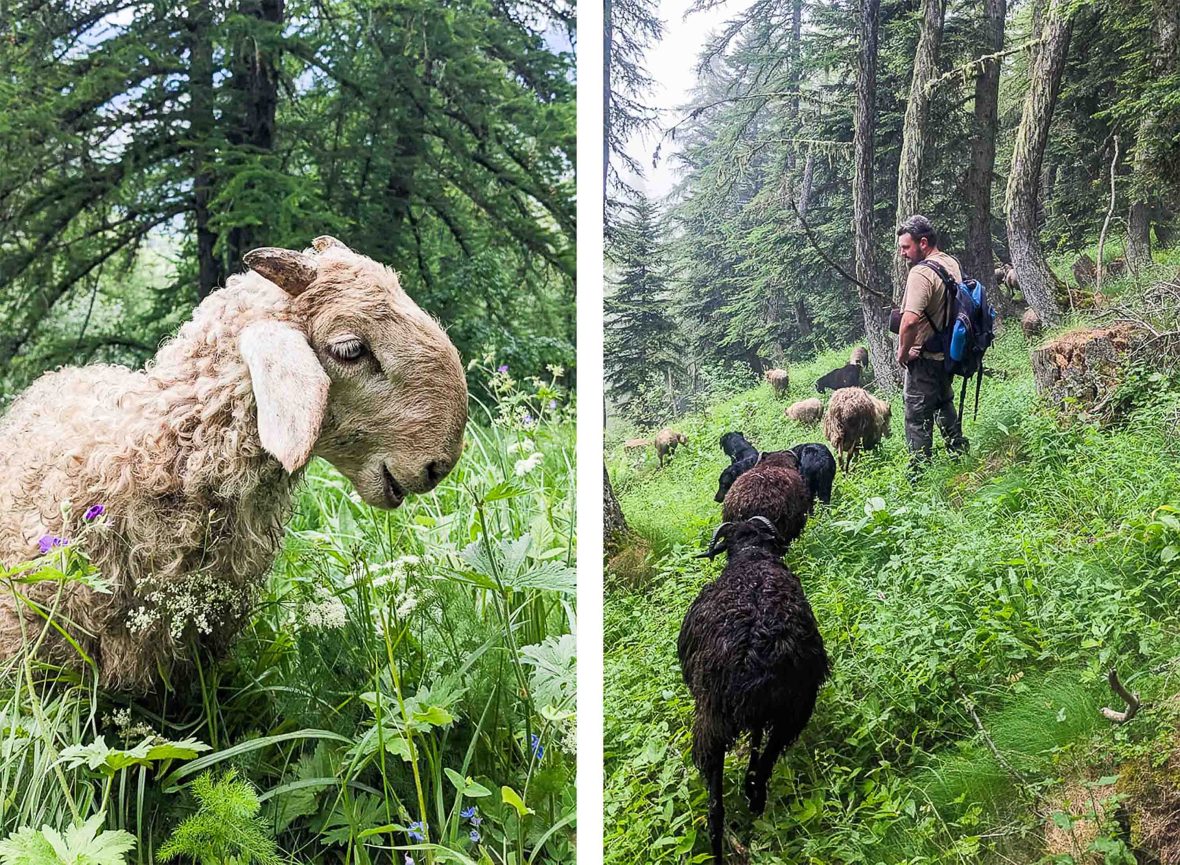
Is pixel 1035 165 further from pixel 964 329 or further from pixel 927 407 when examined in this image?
pixel 927 407

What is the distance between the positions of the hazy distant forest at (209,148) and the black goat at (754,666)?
0.71 metres

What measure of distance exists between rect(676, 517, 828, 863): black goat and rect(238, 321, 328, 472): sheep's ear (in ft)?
2.56

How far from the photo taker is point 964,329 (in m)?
1.55

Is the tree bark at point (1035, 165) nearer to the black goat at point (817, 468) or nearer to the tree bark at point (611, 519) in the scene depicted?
the black goat at point (817, 468)

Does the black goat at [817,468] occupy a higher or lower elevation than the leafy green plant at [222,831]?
higher

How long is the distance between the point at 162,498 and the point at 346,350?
0.36 m

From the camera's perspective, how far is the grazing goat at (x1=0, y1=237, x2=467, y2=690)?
1331 mm

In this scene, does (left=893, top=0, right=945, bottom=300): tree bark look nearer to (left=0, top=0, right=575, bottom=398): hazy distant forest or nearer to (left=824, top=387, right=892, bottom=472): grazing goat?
(left=824, top=387, right=892, bottom=472): grazing goat

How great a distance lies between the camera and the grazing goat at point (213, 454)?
133 cm

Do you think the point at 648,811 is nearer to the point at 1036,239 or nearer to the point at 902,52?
the point at 1036,239

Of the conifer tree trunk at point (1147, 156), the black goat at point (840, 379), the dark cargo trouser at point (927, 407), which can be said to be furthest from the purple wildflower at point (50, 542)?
the conifer tree trunk at point (1147, 156)

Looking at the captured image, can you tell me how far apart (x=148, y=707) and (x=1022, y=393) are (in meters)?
1.55

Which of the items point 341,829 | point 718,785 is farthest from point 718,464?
point 341,829

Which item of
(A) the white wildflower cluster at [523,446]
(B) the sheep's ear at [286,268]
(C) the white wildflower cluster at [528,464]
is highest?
(B) the sheep's ear at [286,268]
